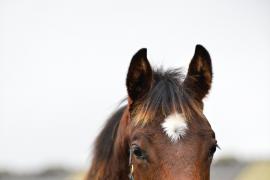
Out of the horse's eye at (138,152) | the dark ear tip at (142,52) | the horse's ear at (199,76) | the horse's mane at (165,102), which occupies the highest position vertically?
the dark ear tip at (142,52)

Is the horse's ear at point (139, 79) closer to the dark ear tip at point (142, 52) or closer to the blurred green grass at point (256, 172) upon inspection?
the dark ear tip at point (142, 52)

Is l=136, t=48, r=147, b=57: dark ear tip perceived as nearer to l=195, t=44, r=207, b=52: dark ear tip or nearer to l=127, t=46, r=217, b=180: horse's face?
l=127, t=46, r=217, b=180: horse's face

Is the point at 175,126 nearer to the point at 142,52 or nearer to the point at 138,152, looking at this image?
the point at 138,152

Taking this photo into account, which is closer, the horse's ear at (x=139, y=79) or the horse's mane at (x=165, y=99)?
the horse's mane at (x=165, y=99)

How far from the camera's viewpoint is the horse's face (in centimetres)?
380

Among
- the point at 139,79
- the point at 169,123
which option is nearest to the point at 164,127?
the point at 169,123

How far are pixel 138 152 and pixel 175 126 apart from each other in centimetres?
41

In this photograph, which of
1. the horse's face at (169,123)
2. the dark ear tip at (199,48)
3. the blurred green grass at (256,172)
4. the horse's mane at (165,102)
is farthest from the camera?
the blurred green grass at (256,172)

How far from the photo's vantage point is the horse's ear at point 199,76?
4414 mm

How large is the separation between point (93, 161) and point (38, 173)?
Answer: 19.2 m

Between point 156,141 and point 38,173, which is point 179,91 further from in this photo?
point 38,173

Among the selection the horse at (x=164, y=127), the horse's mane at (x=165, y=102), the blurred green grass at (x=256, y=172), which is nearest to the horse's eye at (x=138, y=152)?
the horse at (x=164, y=127)

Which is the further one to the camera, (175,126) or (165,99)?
(165,99)

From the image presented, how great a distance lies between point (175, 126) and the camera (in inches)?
156
